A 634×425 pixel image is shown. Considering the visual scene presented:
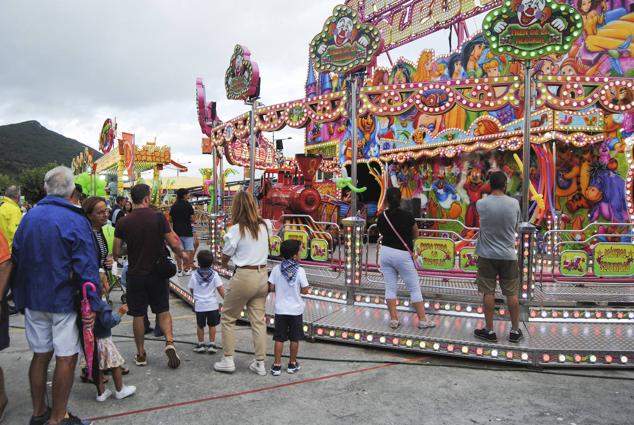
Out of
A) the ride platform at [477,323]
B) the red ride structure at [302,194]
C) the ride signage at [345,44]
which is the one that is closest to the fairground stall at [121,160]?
the red ride structure at [302,194]

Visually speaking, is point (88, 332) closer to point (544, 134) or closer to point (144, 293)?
point (144, 293)

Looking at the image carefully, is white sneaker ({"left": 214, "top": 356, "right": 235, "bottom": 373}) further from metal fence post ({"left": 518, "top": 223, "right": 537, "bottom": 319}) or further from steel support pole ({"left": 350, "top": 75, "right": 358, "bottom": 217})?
metal fence post ({"left": 518, "top": 223, "right": 537, "bottom": 319})

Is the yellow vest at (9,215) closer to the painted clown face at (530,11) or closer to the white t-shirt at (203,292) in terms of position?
the white t-shirt at (203,292)

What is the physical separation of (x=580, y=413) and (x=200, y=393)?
2995mm

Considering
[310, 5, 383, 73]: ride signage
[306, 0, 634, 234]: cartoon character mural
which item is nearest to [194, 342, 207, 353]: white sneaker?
[310, 5, 383, 73]: ride signage

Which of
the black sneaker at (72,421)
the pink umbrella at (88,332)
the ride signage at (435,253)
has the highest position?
the ride signage at (435,253)

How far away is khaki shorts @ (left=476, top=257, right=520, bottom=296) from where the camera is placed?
4.55 meters

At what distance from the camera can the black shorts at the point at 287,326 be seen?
13.6ft

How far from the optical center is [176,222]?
809 cm

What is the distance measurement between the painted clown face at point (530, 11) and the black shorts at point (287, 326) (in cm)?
454

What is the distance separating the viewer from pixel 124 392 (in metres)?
3.58

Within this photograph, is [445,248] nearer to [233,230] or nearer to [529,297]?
[529,297]

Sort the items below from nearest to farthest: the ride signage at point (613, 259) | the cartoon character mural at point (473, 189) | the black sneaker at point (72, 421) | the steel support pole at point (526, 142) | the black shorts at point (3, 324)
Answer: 1. the black sneaker at point (72, 421)
2. the black shorts at point (3, 324)
3. the steel support pole at point (526, 142)
4. the ride signage at point (613, 259)
5. the cartoon character mural at point (473, 189)

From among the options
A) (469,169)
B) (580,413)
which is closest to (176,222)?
(580,413)
